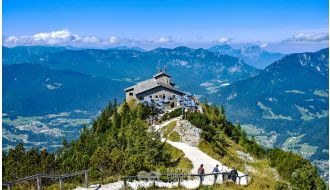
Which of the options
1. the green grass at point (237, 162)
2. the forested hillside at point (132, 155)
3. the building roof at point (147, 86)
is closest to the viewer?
the forested hillside at point (132, 155)

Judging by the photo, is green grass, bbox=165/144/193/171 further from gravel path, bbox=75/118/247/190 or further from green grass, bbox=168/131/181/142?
green grass, bbox=168/131/181/142

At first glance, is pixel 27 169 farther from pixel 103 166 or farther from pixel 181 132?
pixel 181 132

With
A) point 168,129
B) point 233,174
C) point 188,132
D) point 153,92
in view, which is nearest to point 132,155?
point 233,174

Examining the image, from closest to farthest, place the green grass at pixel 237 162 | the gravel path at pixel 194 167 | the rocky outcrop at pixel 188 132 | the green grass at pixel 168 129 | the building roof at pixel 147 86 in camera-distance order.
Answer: the gravel path at pixel 194 167 < the green grass at pixel 237 162 < the rocky outcrop at pixel 188 132 < the green grass at pixel 168 129 < the building roof at pixel 147 86

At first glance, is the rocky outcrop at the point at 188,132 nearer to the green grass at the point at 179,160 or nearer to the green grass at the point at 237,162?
the green grass at the point at 237,162

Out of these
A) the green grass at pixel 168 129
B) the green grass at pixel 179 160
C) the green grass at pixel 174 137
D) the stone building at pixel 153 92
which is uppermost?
the stone building at pixel 153 92

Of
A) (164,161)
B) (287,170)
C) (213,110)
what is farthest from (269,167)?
(213,110)

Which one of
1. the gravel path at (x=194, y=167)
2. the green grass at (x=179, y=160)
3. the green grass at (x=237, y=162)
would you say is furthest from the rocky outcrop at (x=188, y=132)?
the green grass at (x=179, y=160)

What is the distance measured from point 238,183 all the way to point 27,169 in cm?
1724

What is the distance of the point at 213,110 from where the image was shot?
9956 centimetres

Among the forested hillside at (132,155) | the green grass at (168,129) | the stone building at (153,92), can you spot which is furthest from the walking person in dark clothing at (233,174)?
the stone building at (153,92)

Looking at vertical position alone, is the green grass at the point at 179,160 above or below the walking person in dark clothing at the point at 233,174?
below

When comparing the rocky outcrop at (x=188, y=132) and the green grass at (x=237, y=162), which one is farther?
the rocky outcrop at (x=188, y=132)

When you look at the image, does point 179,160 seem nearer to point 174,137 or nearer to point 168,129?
point 174,137
